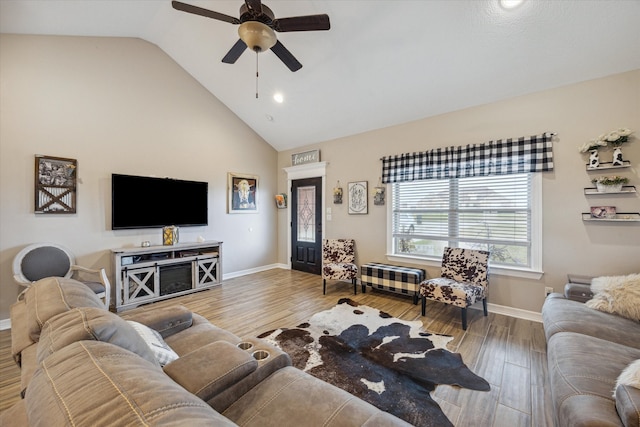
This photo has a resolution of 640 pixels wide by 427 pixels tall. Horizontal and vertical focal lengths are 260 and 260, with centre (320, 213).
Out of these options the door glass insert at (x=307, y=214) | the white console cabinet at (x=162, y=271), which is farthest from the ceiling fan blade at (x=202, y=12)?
the door glass insert at (x=307, y=214)

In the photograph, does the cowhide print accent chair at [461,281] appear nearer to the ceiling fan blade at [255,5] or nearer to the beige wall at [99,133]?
the ceiling fan blade at [255,5]

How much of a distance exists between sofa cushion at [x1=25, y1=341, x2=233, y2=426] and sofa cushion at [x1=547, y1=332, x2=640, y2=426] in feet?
5.21

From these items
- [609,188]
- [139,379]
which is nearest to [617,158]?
[609,188]

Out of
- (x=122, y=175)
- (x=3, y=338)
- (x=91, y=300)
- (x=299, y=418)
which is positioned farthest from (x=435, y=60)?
(x=3, y=338)

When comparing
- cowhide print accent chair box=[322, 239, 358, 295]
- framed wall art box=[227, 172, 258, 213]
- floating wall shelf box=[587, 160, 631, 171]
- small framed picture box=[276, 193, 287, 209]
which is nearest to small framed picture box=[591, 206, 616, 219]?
floating wall shelf box=[587, 160, 631, 171]

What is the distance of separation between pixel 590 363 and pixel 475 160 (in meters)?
2.67

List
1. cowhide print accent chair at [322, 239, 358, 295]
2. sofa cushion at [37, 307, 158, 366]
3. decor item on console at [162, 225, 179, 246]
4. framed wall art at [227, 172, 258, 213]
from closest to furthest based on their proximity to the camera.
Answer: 1. sofa cushion at [37, 307, 158, 366]
2. decor item on console at [162, 225, 179, 246]
3. cowhide print accent chair at [322, 239, 358, 295]
4. framed wall art at [227, 172, 258, 213]

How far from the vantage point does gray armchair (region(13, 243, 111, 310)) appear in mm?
3031

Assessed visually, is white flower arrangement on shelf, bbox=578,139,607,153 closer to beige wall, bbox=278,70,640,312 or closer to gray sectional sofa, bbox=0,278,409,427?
beige wall, bbox=278,70,640,312

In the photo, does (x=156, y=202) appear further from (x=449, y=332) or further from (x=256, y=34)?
(x=449, y=332)

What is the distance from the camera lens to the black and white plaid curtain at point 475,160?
3121 millimetres

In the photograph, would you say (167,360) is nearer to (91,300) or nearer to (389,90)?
(91,300)

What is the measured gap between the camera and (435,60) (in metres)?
3.18

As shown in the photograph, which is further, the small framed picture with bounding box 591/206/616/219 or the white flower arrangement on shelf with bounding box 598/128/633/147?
the small framed picture with bounding box 591/206/616/219
